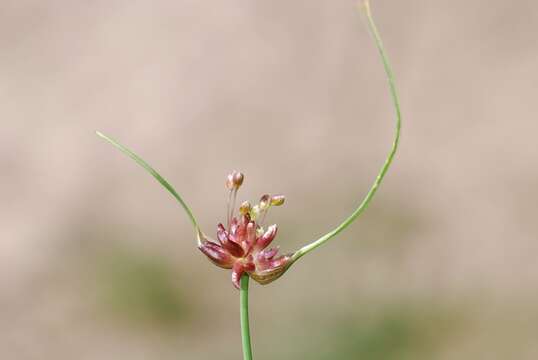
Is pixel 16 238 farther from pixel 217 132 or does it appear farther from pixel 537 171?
pixel 537 171

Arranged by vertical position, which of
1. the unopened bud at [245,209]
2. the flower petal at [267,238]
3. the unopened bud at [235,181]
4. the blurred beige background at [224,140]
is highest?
the blurred beige background at [224,140]

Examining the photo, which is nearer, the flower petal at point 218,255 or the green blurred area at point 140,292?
the flower petal at point 218,255

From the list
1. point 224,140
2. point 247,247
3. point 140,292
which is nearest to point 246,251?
point 247,247

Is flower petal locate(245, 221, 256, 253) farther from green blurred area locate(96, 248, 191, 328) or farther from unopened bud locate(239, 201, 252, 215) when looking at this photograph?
green blurred area locate(96, 248, 191, 328)

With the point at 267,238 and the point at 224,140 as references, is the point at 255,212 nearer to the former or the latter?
the point at 267,238

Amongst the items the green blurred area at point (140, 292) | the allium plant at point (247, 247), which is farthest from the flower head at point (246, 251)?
the green blurred area at point (140, 292)

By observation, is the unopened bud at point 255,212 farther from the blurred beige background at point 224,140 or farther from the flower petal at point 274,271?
the blurred beige background at point 224,140

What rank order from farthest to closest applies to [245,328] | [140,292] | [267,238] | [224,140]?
[224,140], [140,292], [267,238], [245,328]

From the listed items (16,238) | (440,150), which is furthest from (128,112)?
(440,150)
